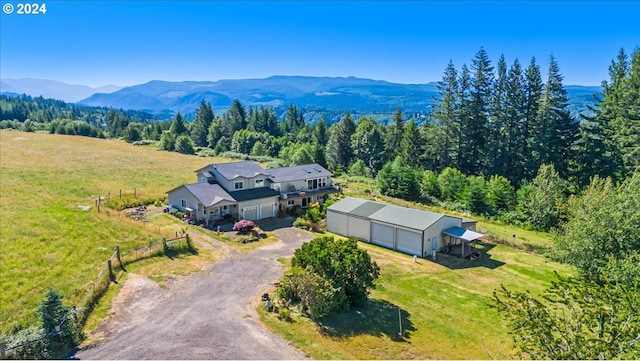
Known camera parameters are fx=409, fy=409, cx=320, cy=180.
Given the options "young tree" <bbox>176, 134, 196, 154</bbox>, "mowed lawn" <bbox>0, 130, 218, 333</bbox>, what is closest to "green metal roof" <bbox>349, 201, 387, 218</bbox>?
"mowed lawn" <bbox>0, 130, 218, 333</bbox>

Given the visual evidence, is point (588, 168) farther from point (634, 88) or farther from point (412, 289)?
point (412, 289)

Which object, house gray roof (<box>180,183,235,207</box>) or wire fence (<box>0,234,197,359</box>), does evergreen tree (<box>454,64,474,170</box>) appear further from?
wire fence (<box>0,234,197,359</box>)

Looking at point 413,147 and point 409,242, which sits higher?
point 413,147

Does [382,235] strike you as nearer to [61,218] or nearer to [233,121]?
[61,218]

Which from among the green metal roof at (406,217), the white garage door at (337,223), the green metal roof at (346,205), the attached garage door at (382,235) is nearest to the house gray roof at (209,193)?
the white garage door at (337,223)

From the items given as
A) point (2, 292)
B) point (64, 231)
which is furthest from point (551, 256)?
point (64, 231)

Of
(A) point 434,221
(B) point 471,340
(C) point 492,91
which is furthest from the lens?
(C) point 492,91

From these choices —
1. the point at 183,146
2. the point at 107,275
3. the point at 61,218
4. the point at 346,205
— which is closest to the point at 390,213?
the point at 346,205
